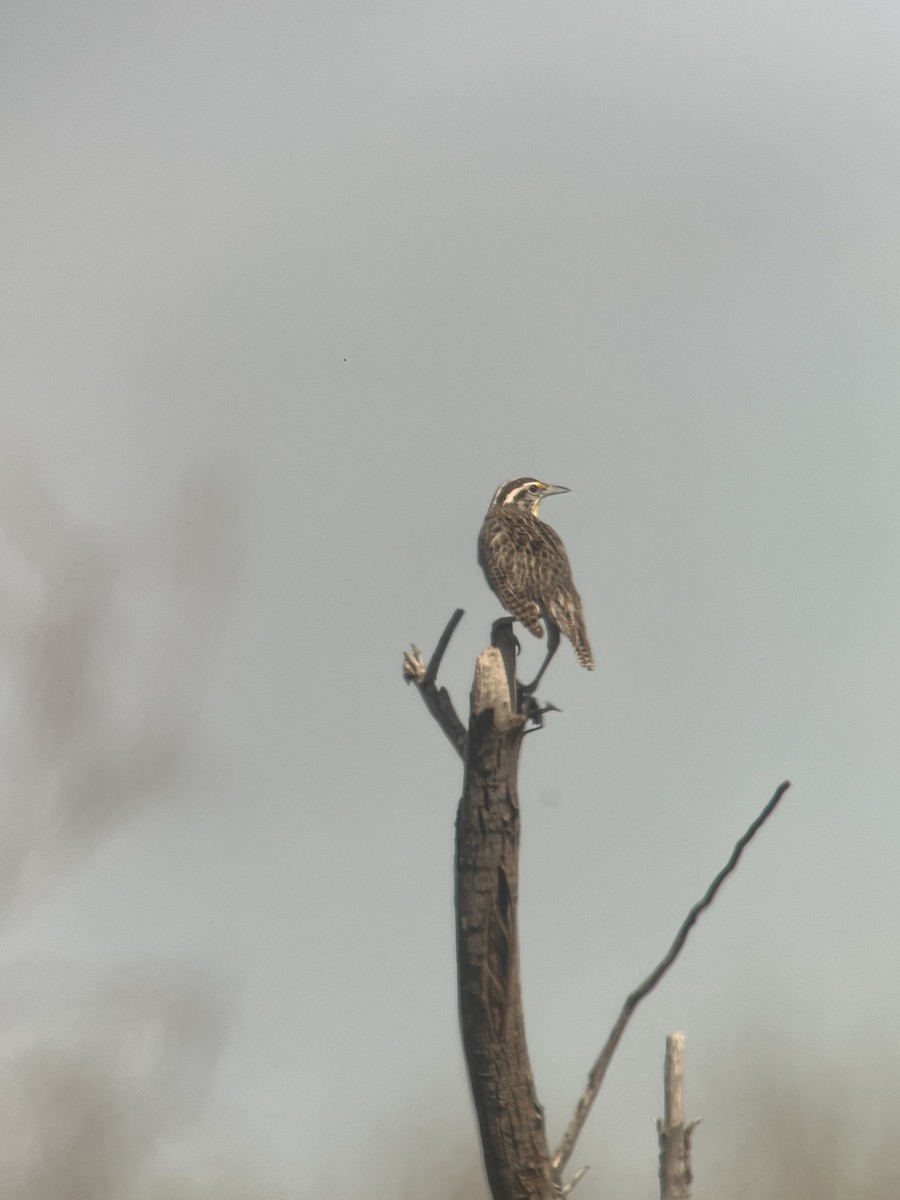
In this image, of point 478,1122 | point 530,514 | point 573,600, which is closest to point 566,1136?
point 478,1122

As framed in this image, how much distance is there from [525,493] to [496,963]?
16.5 feet

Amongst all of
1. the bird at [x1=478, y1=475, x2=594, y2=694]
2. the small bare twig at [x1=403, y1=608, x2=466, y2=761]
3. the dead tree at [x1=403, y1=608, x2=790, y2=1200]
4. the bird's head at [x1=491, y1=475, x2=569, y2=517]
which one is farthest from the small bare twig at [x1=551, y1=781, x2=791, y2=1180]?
the bird's head at [x1=491, y1=475, x2=569, y2=517]

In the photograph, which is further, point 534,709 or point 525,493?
point 525,493

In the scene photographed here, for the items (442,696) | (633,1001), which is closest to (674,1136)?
(633,1001)

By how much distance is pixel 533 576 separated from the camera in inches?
321

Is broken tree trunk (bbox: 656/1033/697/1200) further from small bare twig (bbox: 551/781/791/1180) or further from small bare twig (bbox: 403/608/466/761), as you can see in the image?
small bare twig (bbox: 403/608/466/761)

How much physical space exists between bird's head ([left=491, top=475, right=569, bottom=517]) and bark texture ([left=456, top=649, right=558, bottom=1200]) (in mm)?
3994

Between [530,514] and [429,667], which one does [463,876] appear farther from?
[530,514]

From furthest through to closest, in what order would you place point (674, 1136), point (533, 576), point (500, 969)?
point (533, 576) < point (674, 1136) < point (500, 969)

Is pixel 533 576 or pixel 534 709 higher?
pixel 533 576

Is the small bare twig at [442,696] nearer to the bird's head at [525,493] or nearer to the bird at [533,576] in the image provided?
the bird at [533,576]

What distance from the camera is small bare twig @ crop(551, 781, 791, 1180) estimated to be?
5250 mm

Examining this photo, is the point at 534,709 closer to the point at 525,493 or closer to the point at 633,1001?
the point at 633,1001

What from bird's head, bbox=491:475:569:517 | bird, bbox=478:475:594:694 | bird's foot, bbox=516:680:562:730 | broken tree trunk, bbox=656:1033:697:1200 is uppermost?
bird's head, bbox=491:475:569:517
